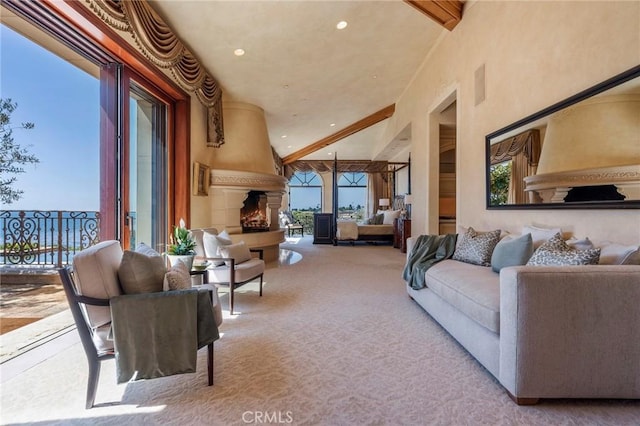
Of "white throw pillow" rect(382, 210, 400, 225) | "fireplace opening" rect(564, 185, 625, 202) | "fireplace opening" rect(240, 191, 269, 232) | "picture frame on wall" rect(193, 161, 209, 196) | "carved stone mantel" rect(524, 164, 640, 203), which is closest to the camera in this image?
"carved stone mantel" rect(524, 164, 640, 203)

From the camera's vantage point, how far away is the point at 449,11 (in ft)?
13.6

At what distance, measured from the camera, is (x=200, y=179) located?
491cm

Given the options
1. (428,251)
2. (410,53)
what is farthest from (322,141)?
(428,251)

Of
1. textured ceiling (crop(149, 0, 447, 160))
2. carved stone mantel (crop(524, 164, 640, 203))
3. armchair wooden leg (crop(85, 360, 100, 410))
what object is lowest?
armchair wooden leg (crop(85, 360, 100, 410))

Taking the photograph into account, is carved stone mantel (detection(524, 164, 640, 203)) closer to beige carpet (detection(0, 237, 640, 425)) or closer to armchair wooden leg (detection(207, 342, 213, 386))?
beige carpet (detection(0, 237, 640, 425))

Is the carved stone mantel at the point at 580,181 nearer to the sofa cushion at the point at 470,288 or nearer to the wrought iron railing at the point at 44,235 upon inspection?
the sofa cushion at the point at 470,288

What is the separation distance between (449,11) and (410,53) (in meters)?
1.12

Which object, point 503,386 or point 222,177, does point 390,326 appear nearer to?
point 503,386

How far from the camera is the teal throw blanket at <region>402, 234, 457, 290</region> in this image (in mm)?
3137

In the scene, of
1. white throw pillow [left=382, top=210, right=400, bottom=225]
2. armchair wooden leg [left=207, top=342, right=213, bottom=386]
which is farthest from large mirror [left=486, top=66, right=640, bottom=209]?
white throw pillow [left=382, top=210, right=400, bottom=225]

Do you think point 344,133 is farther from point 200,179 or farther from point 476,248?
point 476,248

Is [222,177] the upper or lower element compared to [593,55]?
lower

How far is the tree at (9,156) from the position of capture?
2.18 metres

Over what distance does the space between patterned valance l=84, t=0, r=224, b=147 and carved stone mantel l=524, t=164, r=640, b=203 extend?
395 cm
